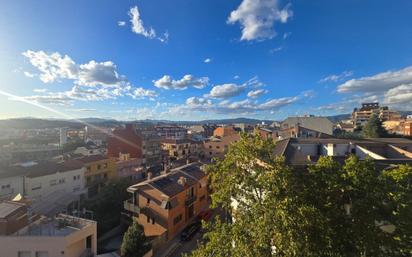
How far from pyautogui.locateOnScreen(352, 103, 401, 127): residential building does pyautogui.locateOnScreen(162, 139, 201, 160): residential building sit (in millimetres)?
74609

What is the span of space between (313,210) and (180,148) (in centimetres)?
6346

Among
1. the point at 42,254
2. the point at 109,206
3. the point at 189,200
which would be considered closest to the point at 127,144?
the point at 109,206

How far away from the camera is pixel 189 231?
102ft

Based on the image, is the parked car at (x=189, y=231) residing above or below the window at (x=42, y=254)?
below

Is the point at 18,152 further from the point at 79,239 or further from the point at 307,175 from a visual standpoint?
the point at 307,175

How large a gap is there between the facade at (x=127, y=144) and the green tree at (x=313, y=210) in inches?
2101

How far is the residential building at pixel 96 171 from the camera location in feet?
143

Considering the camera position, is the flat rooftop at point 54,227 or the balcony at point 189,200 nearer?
the flat rooftop at point 54,227

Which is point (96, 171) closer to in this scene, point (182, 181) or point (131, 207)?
point (131, 207)

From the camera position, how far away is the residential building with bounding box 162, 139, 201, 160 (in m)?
71.3

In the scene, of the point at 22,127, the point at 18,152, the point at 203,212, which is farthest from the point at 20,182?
the point at 22,127

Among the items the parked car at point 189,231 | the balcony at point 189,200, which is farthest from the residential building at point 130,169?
the parked car at point 189,231

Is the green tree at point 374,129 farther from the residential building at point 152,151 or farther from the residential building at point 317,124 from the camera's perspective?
the residential building at point 152,151

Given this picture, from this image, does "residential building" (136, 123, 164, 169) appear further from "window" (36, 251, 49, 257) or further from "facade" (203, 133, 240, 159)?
"window" (36, 251, 49, 257)
